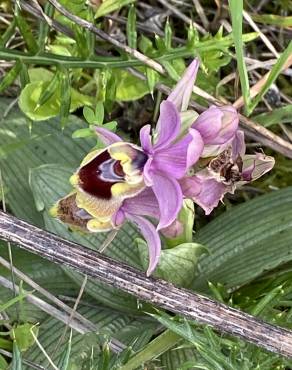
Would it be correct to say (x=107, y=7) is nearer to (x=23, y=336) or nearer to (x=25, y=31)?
(x=25, y=31)

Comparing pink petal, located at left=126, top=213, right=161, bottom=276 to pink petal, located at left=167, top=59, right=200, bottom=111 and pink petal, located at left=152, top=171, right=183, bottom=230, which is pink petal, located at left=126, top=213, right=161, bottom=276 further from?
pink petal, located at left=167, top=59, right=200, bottom=111

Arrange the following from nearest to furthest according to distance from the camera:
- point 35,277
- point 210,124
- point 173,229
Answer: point 210,124, point 173,229, point 35,277

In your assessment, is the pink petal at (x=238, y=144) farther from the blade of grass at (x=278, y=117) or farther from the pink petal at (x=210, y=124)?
Answer: the blade of grass at (x=278, y=117)

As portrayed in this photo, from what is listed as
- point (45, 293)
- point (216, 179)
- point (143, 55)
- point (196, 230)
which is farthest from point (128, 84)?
point (216, 179)

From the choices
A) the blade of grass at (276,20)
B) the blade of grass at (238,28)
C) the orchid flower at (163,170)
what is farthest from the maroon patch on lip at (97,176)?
the blade of grass at (276,20)

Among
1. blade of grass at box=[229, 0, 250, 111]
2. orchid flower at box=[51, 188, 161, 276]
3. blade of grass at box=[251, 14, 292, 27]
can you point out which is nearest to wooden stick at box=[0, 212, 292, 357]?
orchid flower at box=[51, 188, 161, 276]

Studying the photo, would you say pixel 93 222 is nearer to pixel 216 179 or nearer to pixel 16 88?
pixel 216 179

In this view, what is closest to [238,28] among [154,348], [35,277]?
[154,348]
